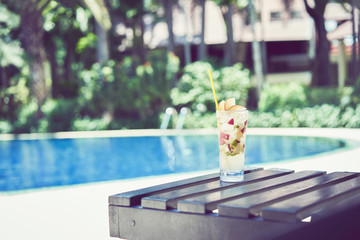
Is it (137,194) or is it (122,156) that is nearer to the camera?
(137,194)

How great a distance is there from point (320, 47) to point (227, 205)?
1601 centimetres

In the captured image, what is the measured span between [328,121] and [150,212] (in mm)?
→ 12339

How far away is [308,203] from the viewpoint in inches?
77.3

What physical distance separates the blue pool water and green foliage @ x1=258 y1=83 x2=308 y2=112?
250 cm

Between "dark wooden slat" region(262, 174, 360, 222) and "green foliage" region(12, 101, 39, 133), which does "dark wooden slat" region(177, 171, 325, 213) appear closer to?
"dark wooden slat" region(262, 174, 360, 222)

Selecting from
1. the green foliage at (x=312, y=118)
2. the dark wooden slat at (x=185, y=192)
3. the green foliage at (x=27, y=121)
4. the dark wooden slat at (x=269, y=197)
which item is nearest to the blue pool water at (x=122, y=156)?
the green foliage at (x=312, y=118)

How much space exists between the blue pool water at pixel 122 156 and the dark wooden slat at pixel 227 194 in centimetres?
718

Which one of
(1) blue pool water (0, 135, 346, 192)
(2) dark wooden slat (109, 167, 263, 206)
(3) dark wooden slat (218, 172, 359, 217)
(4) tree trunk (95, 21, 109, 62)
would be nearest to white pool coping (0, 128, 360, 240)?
(2) dark wooden slat (109, 167, 263, 206)

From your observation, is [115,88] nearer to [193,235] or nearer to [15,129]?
[15,129]

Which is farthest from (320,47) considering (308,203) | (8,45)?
(308,203)

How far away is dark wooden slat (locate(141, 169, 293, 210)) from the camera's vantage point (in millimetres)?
2182

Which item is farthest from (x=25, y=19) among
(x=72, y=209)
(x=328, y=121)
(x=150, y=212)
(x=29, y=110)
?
(x=150, y=212)

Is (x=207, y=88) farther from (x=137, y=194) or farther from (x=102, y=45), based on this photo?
(x=137, y=194)

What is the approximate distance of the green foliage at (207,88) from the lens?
1641 cm
